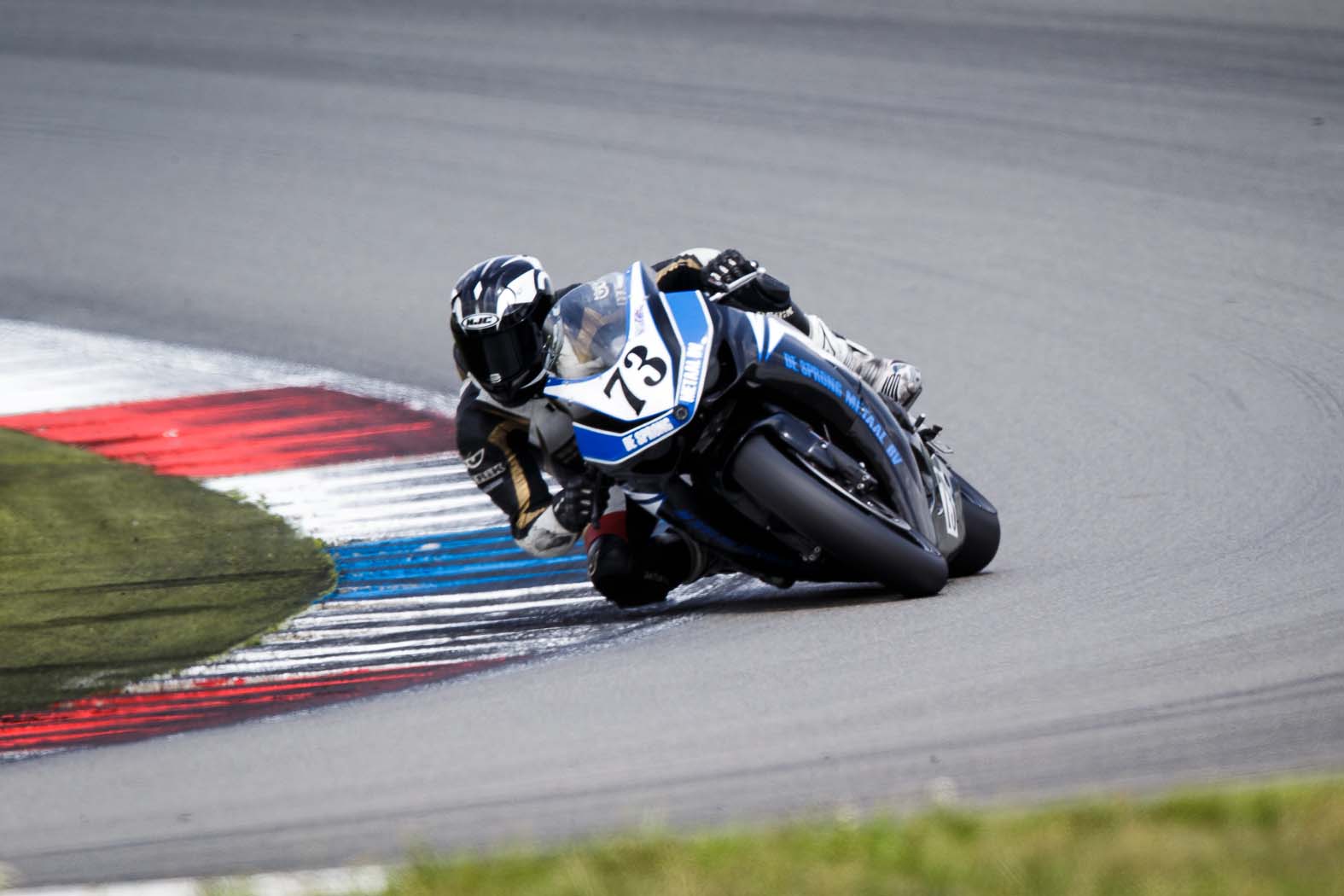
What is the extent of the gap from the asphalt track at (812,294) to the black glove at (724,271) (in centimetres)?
117

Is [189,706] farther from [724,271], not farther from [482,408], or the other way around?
[724,271]

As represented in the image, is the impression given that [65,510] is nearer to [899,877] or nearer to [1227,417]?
[1227,417]

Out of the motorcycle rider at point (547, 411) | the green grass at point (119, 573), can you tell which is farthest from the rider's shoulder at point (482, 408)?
the green grass at point (119, 573)

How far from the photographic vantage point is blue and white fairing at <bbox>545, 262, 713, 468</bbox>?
237 inches

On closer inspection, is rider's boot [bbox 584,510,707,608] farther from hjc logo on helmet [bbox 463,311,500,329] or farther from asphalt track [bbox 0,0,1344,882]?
hjc logo on helmet [bbox 463,311,500,329]

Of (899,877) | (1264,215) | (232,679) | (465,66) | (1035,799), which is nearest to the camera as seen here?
(899,877)

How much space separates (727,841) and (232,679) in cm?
325

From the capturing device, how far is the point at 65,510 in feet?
28.4

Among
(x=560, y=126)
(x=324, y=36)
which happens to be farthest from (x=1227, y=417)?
(x=324, y=36)

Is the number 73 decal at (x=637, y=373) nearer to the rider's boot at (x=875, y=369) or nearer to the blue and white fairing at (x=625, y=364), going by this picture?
the blue and white fairing at (x=625, y=364)

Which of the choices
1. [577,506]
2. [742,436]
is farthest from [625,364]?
[577,506]

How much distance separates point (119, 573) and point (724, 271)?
9.52 ft

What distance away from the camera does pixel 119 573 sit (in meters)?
7.84

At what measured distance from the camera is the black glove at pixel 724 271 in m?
6.88
